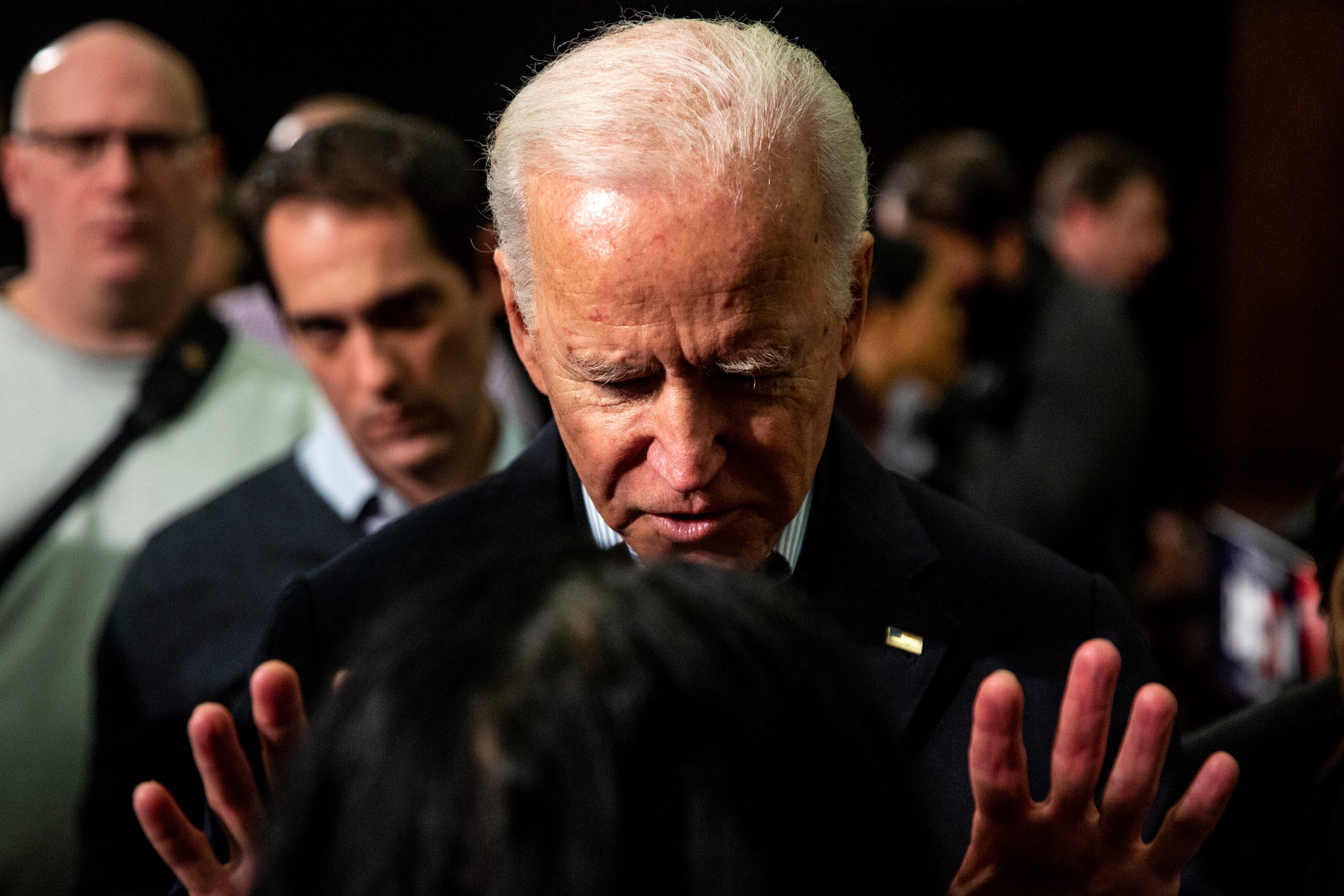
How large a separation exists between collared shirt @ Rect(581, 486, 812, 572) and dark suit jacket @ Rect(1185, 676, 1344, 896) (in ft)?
1.82

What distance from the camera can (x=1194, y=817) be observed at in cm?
109

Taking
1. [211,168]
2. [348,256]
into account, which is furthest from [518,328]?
[211,168]

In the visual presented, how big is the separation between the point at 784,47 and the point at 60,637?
180 cm

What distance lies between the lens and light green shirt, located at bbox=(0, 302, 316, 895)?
7.64ft

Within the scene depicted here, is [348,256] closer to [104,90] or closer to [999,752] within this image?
[104,90]

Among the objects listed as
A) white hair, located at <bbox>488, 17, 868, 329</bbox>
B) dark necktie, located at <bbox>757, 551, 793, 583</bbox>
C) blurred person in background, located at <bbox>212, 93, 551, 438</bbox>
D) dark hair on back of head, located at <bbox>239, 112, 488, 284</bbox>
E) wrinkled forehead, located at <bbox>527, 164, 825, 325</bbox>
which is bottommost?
blurred person in background, located at <bbox>212, 93, 551, 438</bbox>

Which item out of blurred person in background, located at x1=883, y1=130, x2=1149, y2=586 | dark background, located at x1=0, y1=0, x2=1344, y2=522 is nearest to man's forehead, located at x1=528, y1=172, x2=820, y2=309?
blurred person in background, located at x1=883, y1=130, x2=1149, y2=586

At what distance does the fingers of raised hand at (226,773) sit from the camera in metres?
1.10

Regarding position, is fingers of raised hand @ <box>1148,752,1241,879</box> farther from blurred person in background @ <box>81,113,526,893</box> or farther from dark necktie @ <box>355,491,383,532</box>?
dark necktie @ <box>355,491,383,532</box>

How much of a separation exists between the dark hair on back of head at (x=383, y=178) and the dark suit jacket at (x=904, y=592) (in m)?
0.87

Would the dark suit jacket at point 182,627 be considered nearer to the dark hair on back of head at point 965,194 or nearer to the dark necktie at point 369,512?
the dark necktie at point 369,512

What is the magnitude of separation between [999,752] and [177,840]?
0.70 metres

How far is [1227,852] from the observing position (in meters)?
1.58

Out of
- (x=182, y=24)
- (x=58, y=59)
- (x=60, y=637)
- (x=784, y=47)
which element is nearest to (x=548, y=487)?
(x=784, y=47)
